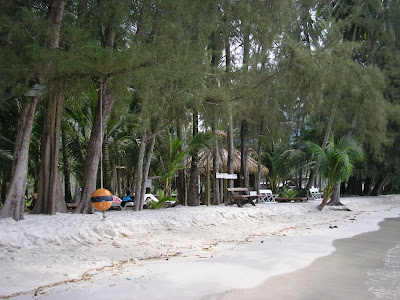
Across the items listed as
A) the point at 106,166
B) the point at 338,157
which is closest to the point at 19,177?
the point at 106,166

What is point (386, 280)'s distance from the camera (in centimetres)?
574

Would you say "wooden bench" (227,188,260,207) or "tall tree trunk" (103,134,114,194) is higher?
"tall tree trunk" (103,134,114,194)

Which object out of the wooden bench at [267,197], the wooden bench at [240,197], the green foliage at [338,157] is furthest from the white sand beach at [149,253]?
the wooden bench at [267,197]

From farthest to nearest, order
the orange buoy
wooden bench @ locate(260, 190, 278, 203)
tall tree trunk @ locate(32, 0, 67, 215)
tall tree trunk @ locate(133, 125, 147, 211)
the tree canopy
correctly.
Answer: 1. wooden bench @ locate(260, 190, 278, 203)
2. tall tree trunk @ locate(133, 125, 147, 211)
3. tall tree trunk @ locate(32, 0, 67, 215)
4. the orange buoy
5. the tree canopy

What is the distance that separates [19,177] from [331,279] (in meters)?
6.16

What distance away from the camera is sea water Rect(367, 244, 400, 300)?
5034 mm

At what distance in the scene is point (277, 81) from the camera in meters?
12.0

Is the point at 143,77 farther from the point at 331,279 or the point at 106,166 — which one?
the point at 106,166

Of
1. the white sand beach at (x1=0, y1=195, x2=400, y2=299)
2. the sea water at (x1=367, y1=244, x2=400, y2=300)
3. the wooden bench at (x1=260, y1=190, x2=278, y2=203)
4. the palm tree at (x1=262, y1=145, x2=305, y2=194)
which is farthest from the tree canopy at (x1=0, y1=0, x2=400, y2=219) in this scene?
the sea water at (x1=367, y1=244, x2=400, y2=300)

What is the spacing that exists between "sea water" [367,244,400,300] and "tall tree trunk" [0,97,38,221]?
6421 mm

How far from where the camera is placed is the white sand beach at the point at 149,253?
4.93m

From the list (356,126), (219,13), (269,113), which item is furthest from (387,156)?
(219,13)

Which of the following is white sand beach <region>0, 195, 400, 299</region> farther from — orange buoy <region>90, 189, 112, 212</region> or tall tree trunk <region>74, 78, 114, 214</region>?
tall tree trunk <region>74, 78, 114, 214</region>

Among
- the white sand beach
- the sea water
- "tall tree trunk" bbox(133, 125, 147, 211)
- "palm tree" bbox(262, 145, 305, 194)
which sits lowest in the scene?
the sea water
